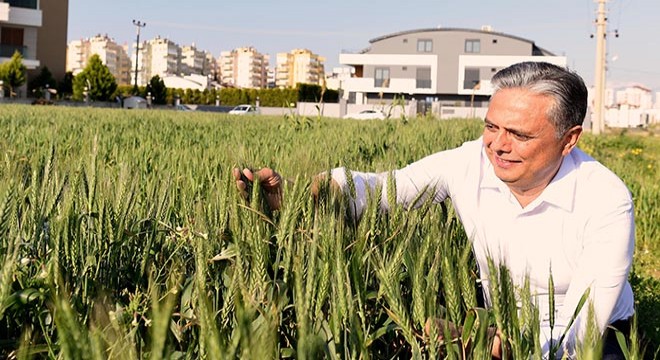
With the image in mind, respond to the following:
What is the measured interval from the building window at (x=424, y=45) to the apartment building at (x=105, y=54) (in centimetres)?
10603

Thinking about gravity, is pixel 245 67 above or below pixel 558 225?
above

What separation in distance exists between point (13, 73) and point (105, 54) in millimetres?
131106

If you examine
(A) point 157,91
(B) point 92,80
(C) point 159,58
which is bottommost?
(B) point 92,80

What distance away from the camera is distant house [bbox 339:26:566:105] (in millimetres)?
63219

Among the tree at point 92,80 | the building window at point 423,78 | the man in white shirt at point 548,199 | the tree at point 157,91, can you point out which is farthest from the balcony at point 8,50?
the man in white shirt at point 548,199

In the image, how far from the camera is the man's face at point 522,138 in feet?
6.79

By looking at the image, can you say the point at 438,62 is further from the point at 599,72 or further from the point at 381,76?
the point at 599,72

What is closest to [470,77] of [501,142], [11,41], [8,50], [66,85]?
[66,85]

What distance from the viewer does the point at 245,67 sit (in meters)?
186

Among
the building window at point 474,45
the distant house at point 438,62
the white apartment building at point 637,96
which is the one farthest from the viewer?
the white apartment building at point 637,96

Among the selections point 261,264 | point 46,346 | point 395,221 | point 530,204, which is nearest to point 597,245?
point 530,204

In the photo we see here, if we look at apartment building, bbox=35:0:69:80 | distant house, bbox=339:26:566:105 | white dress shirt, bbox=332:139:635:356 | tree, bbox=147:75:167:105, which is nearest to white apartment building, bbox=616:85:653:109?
distant house, bbox=339:26:566:105

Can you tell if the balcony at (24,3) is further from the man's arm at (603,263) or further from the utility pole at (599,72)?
the man's arm at (603,263)

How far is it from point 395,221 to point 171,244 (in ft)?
1.49
